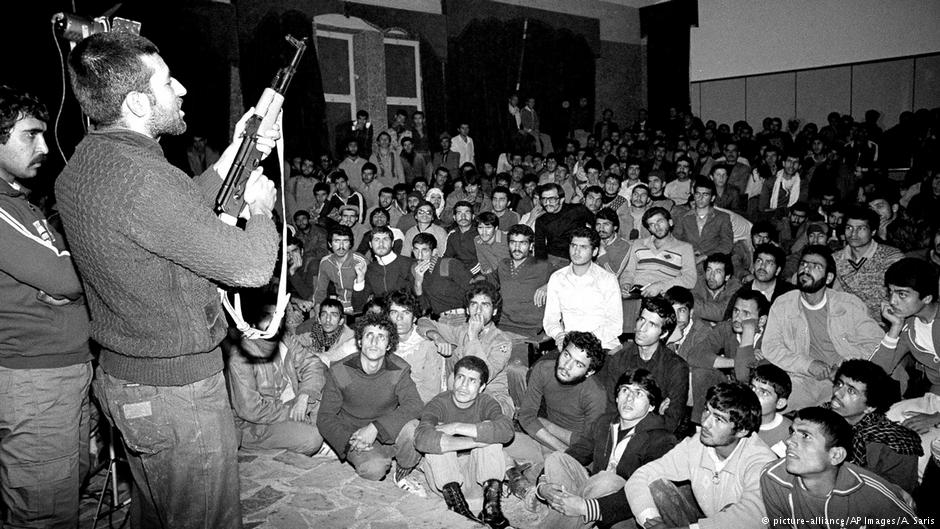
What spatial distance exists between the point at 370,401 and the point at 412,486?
1.80ft

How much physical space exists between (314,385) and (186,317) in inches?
105

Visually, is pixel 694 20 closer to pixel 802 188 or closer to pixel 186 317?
pixel 802 188

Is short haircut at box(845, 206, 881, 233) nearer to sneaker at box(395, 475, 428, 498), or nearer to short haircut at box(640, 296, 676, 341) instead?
short haircut at box(640, 296, 676, 341)

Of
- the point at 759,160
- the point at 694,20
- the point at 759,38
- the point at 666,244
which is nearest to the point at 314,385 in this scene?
the point at 666,244

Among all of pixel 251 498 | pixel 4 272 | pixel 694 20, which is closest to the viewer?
pixel 4 272

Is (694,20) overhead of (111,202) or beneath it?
overhead

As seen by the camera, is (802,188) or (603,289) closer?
(603,289)

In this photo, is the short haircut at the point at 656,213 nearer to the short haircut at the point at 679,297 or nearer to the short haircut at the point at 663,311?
the short haircut at the point at 679,297

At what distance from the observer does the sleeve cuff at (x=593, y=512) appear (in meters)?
2.68

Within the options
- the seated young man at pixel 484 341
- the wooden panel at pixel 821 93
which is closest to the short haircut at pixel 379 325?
the seated young man at pixel 484 341

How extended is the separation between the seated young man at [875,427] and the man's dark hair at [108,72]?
3.01 metres

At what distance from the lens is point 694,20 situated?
13.3 metres

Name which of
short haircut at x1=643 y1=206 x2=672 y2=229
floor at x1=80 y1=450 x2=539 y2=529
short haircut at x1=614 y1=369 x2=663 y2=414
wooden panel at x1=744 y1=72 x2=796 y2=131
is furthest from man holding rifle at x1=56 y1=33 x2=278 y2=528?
wooden panel at x1=744 y1=72 x2=796 y2=131

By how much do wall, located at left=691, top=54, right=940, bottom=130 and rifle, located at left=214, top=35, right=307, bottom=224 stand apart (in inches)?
469
